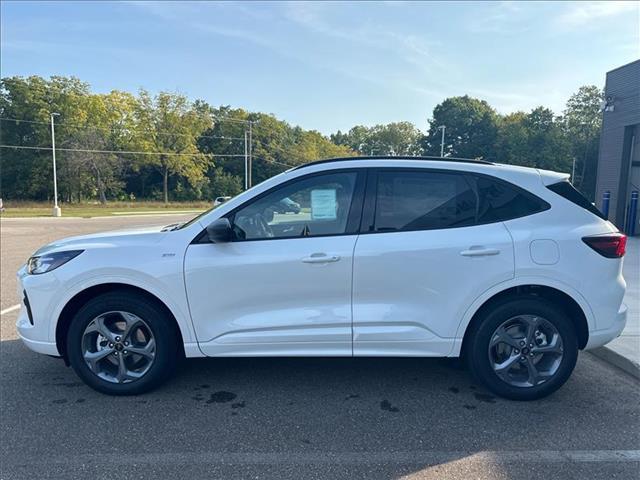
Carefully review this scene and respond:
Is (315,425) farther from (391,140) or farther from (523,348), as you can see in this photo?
(391,140)

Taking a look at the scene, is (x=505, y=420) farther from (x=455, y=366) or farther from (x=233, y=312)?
(x=233, y=312)

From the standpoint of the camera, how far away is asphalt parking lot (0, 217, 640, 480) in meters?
2.71

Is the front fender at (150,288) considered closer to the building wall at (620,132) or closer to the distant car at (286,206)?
the distant car at (286,206)

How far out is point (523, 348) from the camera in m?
3.54

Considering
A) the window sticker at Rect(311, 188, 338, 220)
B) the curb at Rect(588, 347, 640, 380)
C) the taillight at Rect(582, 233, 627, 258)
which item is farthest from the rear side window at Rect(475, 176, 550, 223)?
the curb at Rect(588, 347, 640, 380)

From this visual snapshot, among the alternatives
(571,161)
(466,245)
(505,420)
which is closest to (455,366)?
(505,420)

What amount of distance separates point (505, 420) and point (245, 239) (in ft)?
7.47

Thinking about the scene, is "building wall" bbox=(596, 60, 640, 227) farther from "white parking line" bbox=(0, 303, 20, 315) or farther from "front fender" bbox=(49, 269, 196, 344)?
"white parking line" bbox=(0, 303, 20, 315)

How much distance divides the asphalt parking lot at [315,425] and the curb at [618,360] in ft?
0.25

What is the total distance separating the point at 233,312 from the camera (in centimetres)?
348

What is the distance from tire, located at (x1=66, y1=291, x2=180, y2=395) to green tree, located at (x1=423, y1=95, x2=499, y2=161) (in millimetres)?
66774

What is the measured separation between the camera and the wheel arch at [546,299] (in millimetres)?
3506

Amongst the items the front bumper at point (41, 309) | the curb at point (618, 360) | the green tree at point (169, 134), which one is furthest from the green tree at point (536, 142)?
the front bumper at point (41, 309)

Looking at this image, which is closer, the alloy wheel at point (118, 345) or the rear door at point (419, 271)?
the rear door at point (419, 271)
